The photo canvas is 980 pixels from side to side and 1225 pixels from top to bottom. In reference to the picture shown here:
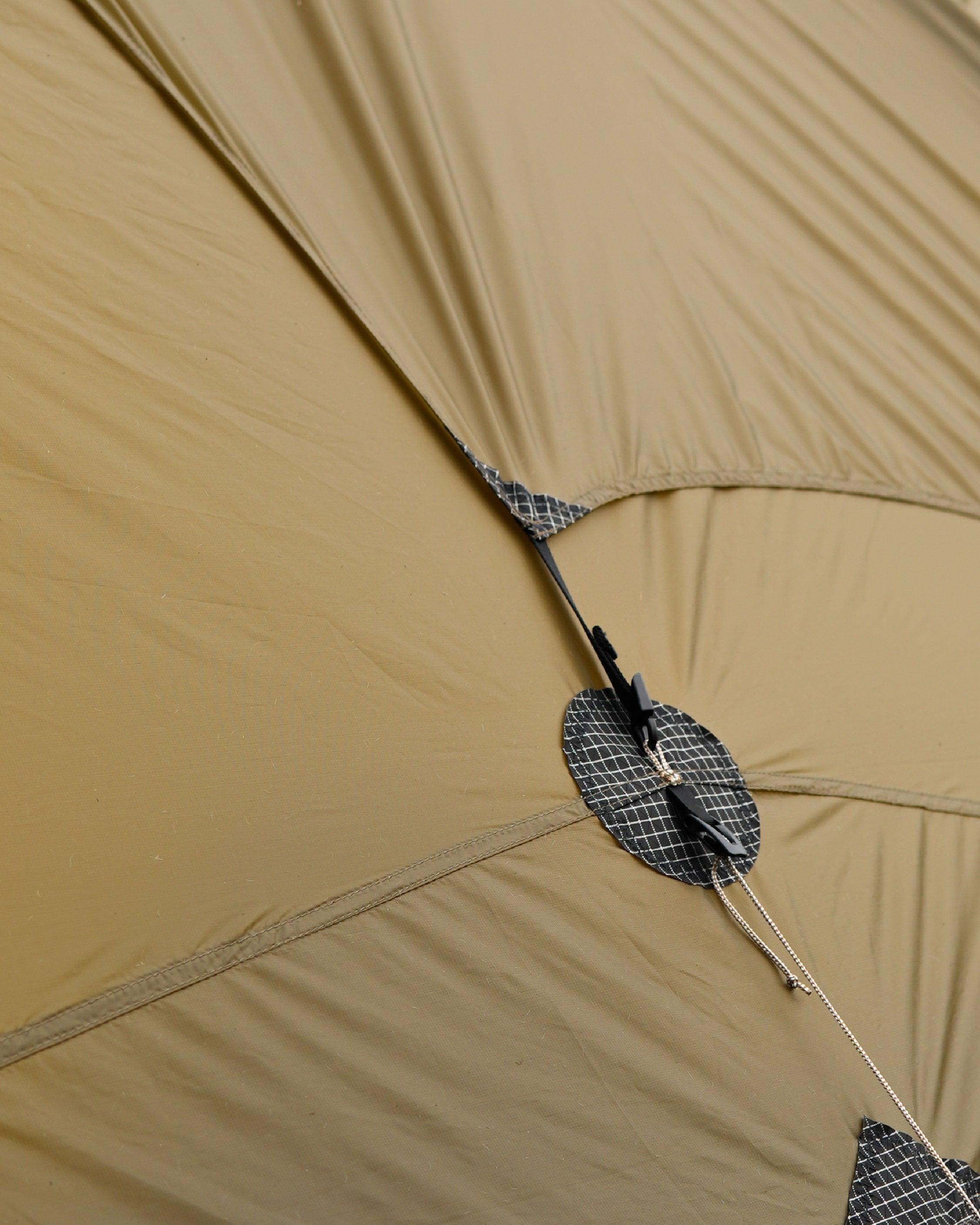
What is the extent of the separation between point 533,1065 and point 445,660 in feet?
1.22

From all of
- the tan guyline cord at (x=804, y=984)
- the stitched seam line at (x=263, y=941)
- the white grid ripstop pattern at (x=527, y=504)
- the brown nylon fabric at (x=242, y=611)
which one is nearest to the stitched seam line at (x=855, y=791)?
the brown nylon fabric at (x=242, y=611)

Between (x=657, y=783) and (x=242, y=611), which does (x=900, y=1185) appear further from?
(x=242, y=611)

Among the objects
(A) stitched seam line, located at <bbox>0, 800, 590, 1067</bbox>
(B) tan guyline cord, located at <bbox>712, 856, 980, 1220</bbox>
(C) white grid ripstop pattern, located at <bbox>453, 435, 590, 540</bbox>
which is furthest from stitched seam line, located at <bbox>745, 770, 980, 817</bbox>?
(C) white grid ripstop pattern, located at <bbox>453, 435, 590, 540</bbox>

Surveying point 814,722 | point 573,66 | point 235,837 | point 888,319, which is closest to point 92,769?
point 235,837

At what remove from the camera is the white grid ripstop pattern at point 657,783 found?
44.0 inches

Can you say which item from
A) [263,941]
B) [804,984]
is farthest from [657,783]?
[263,941]

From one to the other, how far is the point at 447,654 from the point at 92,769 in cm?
34

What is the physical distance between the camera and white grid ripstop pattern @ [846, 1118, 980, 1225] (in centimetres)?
106

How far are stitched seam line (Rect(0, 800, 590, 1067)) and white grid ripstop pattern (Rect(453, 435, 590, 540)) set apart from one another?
0.29 m

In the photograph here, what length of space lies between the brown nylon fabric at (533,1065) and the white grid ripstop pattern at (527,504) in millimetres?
316

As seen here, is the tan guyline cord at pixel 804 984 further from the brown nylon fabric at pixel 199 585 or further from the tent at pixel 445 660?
the brown nylon fabric at pixel 199 585

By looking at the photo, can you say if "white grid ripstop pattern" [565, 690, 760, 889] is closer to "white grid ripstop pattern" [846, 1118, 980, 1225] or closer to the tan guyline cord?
the tan guyline cord

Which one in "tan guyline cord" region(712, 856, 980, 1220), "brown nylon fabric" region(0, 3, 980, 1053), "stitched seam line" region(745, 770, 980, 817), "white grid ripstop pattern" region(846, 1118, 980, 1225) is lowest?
"white grid ripstop pattern" region(846, 1118, 980, 1225)

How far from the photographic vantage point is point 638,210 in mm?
1462
